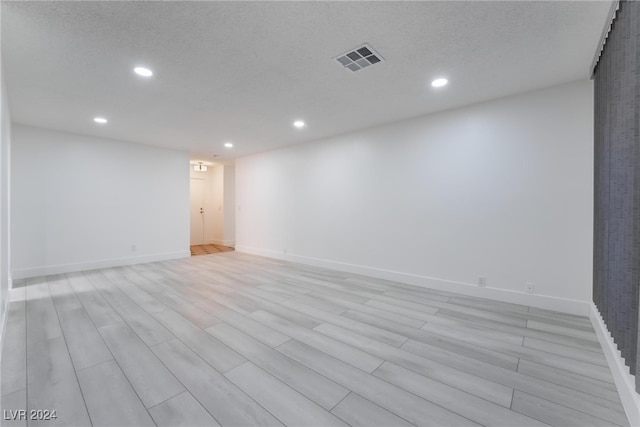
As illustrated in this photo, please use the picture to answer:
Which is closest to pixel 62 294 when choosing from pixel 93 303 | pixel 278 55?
pixel 93 303

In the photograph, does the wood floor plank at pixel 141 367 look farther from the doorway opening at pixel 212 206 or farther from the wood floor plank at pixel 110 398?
the doorway opening at pixel 212 206

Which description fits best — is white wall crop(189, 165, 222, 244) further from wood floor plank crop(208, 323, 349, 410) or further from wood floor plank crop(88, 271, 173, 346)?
wood floor plank crop(208, 323, 349, 410)

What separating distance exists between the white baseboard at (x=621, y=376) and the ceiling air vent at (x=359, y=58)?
295 centimetres

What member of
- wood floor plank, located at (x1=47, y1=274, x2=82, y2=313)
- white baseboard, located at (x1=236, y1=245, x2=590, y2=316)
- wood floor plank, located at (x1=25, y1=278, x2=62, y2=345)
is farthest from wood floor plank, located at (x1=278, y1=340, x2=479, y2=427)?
wood floor plank, located at (x1=47, y1=274, x2=82, y2=313)

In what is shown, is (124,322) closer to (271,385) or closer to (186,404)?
(186,404)

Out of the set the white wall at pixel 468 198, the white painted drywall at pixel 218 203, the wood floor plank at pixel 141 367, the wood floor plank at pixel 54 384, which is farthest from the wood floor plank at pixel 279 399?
the white painted drywall at pixel 218 203

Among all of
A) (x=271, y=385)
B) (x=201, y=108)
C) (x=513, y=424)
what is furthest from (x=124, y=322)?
(x=513, y=424)

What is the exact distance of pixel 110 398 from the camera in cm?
167

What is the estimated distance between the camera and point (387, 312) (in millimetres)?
3045

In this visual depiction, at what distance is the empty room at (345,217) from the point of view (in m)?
1.72

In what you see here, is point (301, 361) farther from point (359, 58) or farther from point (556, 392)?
point (359, 58)

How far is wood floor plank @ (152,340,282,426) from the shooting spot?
4.94ft

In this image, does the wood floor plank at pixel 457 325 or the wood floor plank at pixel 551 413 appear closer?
the wood floor plank at pixel 551 413

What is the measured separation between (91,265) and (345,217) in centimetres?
507
